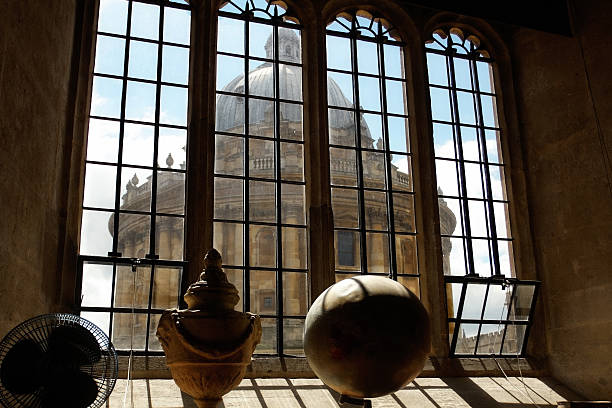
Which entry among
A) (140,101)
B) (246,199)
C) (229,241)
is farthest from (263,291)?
(140,101)

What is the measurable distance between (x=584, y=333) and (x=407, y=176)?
3.67 m

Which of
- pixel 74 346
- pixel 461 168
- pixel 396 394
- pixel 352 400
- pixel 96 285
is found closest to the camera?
pixel 352 400

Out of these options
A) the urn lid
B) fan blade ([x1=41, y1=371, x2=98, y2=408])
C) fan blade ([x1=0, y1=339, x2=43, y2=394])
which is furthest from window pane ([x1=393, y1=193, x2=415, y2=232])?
fan blade ([x1=0, y1=339, x2=43, y2=394])

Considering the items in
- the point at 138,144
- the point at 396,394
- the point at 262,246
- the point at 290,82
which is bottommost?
the point at 396,394

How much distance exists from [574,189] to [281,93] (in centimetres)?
495

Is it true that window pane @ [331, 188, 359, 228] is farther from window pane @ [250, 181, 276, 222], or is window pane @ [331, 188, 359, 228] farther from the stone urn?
the stone urn

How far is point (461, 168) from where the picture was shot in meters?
12.1

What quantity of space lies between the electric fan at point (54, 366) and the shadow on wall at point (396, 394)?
2875mm

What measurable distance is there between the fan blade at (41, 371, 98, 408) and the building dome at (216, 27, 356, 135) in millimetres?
6018

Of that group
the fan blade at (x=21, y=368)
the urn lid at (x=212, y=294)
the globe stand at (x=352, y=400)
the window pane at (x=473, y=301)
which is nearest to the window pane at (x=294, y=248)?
the window pane at (x=473, y=301)

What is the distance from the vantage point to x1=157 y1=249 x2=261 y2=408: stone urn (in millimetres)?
5359

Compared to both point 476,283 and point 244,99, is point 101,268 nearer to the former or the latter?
point 244,99

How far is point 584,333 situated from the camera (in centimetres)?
1077

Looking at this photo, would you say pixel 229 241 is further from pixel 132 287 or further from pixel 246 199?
pixel 132 287
